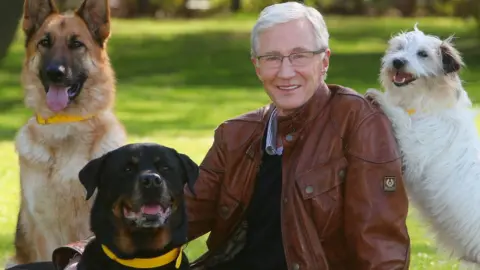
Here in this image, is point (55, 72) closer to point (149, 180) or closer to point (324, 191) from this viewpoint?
point (149, 180)

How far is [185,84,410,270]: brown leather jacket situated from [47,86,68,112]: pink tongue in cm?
122

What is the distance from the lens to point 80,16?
5.29m

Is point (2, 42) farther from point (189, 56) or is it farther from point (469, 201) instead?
point (469, 201)

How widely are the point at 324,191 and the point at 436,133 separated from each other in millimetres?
1220

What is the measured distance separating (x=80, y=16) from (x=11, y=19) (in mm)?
9836

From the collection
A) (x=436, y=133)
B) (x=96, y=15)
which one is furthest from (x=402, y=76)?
(x=96, y=15)

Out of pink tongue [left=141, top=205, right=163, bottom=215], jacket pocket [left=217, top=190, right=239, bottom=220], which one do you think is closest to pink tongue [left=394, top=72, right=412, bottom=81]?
jacket pocket [left=217, top=190, right=239, bottom=220]

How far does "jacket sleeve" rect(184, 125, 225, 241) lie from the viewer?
183 inches

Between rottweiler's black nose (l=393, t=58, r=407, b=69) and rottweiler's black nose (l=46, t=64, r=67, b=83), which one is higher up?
rottweiler's black nose (l=393, t=58, r=407, b=69)

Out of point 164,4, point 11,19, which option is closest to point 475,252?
point 11,19

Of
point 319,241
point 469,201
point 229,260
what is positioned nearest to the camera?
point 319,241

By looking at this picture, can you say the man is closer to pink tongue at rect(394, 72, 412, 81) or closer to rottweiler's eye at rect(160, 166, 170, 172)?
rottweiler's eye at rect(160, 166, 170, 172)

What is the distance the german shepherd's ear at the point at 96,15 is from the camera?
5.29 metres

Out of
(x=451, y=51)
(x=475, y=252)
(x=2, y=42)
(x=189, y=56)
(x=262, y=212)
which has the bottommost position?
(x=189, y=56)
